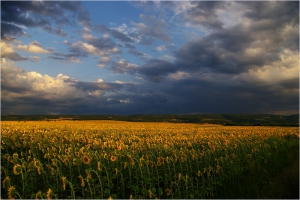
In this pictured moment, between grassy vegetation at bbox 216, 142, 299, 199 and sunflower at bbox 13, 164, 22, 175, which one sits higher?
sunflower at bbox 13, 164, 22, 175

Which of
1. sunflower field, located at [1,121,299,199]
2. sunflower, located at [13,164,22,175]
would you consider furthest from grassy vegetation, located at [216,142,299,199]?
sunflower, located at [13,164,22,175]

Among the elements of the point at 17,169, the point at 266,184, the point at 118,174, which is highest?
the point at 17,169

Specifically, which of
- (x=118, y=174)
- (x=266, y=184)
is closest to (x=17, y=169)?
(x=118, y=174)

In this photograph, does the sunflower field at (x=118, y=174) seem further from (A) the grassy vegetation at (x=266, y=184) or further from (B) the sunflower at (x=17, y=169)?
(A) the grassy vegetation at (x=266, y=184)

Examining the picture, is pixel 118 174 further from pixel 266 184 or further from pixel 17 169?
pixel 266 184

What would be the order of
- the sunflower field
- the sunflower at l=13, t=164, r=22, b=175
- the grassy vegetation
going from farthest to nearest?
the grassy vegetation → the sunflower field → the sunflower at l=13, t=164, r=22, b=175

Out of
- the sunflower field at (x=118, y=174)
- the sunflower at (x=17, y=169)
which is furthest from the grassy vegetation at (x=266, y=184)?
the sunflower at (x=17, y=169)

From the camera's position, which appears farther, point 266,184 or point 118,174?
point 118,174

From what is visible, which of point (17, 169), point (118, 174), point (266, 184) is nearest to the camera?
point (17, 169)

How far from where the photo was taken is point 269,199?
9852 millimetres

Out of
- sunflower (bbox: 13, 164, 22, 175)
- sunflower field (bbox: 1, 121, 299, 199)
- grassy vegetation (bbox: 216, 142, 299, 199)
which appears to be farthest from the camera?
grassy vegetation (bbox: 216, 142, 299, 199)

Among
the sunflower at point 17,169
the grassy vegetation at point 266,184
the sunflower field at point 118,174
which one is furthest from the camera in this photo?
the grassy vegetation at point 266,184

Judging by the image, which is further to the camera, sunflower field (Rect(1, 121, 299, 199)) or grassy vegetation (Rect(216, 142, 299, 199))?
grassy vegetation (Rect(216, 142, 299, 199))

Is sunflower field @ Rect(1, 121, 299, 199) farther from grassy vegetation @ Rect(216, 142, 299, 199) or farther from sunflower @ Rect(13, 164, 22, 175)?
grassy vegetation @ Rect(216, 142, 299, 199)
